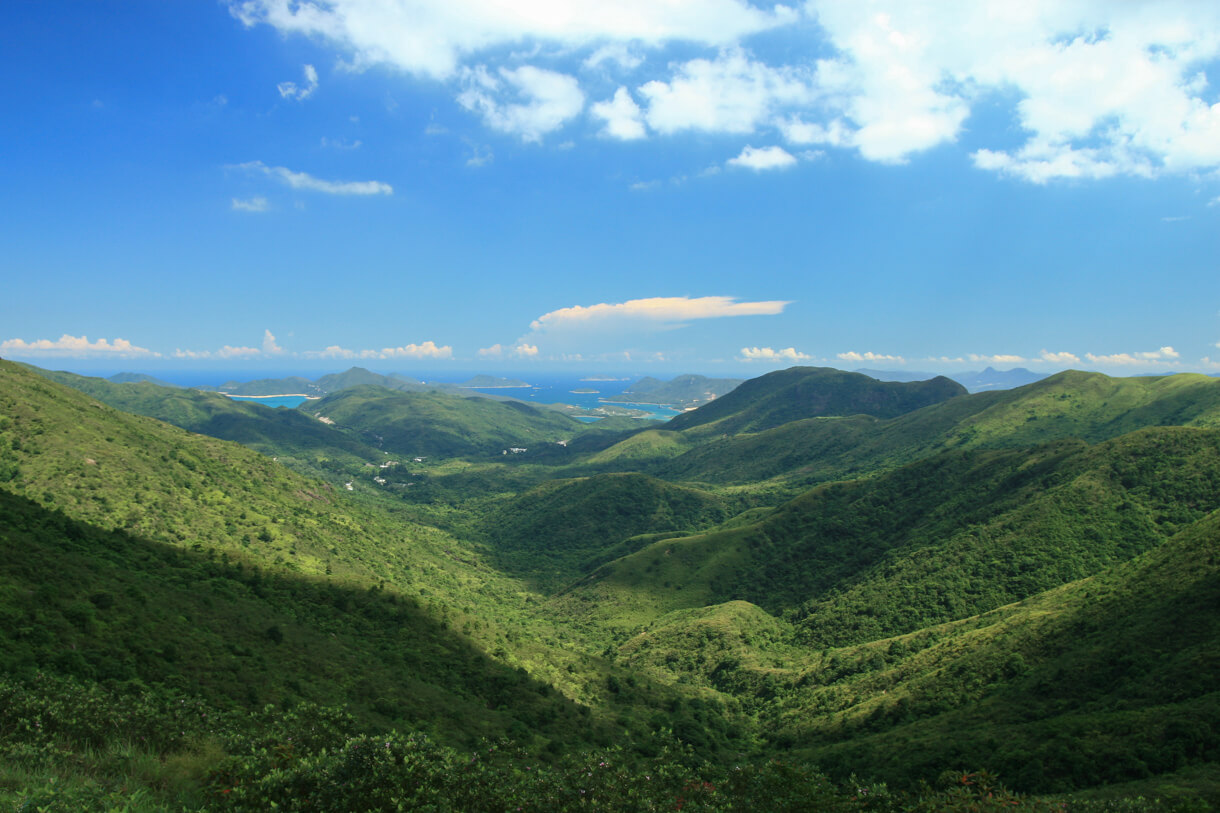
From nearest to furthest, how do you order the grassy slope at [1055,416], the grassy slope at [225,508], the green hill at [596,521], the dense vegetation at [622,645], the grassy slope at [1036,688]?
the dense vegetation at [622,645], the grassy slope at [1036,688], the grassy slope at [225,508], the grassy slope at [1055,416], the green hill at [596,521]

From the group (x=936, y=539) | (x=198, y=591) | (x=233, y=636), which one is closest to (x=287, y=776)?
(x=233, y=636)

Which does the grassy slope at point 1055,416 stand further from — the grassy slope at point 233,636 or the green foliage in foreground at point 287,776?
the green foliage in foreground at point 287,776

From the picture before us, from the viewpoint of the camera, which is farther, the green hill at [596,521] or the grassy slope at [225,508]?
the green hill at [596,521]

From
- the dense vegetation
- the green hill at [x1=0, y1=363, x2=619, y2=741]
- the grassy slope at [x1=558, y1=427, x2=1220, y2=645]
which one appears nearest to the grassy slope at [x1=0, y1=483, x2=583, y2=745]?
the green hill at [x1=0, y1=363, x2=619, y2=741]

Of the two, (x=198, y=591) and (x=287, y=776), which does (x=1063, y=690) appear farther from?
(x=198, y=591)

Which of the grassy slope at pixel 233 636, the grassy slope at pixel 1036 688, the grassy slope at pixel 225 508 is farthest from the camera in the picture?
the grassy slope at pixel 225 508

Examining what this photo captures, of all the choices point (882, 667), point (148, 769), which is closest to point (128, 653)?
point (148, 769)

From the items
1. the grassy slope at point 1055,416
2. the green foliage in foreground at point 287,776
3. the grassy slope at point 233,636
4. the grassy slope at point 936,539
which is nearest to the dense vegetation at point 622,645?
the green foliage in foreground at point 287,776

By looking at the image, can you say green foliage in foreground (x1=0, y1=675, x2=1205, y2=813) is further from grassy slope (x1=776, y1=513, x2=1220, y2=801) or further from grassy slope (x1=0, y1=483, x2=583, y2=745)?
grassy slope (x1=776, y1=513, x2=1220, y2=801)

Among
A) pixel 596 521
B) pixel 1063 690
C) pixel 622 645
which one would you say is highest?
pixel 1063 690
